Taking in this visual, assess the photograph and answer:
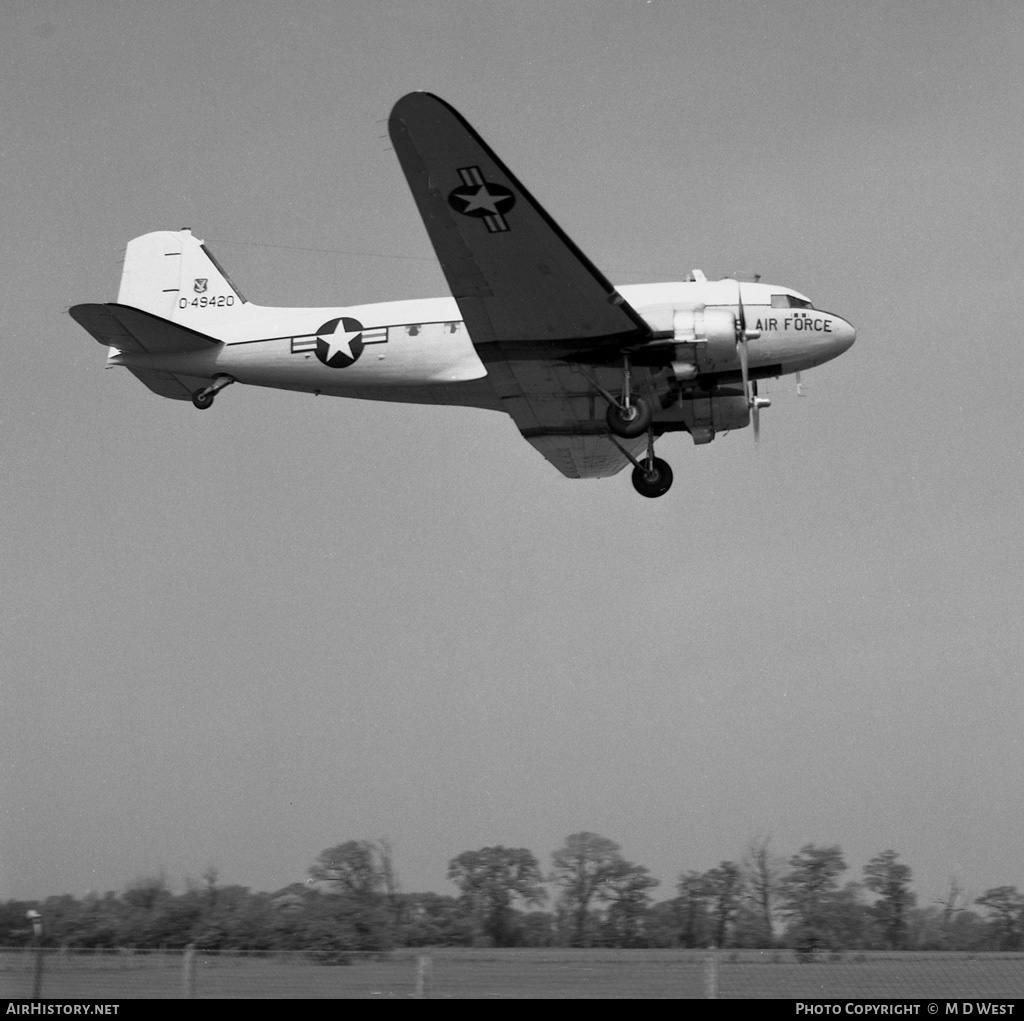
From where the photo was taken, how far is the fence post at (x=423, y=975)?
37.3 ft

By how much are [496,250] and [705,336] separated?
3.24m

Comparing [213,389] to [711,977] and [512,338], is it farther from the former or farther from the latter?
[711,977]

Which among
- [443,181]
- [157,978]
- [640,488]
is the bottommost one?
[157,978]

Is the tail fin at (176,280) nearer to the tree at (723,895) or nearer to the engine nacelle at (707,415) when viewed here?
the engine nacelle at (707,415)

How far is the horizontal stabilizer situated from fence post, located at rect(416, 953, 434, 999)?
1108 centimetres

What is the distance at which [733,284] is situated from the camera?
1855 centimetres

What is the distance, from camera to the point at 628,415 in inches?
730

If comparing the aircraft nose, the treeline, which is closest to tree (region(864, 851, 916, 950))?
the treeline

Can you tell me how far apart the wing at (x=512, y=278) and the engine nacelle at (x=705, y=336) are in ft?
1.71

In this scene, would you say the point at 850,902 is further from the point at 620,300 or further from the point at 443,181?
the point at 443,181

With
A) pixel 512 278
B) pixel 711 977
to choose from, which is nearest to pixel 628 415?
pixel 512 278

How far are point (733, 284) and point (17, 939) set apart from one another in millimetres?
12561
